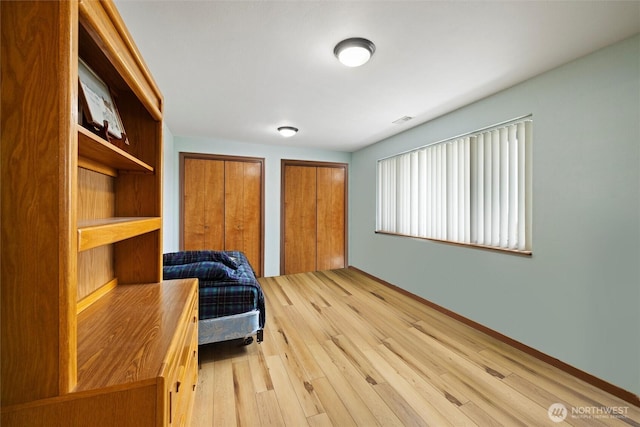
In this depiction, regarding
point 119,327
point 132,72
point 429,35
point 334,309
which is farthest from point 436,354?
point 132,72

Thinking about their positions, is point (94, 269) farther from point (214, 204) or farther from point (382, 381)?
point (214, 204)

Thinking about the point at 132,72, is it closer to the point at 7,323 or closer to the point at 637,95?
the point at 7,323

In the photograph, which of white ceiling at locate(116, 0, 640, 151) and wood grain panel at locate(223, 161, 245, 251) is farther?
wood grain panel at locate(223, 161, 245, 251)

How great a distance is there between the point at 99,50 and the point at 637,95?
2.97m

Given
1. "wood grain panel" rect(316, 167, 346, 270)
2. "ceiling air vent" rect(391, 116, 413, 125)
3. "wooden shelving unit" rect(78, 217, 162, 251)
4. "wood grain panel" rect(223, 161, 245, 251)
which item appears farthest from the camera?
"wood grain panel" rect(316, 167, 346, 270)

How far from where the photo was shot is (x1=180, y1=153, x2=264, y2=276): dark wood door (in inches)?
161

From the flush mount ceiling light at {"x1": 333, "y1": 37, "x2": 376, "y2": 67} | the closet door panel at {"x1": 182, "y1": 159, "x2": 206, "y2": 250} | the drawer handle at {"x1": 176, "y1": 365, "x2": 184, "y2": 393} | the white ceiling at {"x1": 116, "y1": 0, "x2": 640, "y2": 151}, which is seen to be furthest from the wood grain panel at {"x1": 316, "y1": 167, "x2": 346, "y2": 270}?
the drawer handle at {"x1": 176, "y1": 365, "x2": 184, "y2": 393}

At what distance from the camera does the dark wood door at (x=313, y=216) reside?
4688 millimetres

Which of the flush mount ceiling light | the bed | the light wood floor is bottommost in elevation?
the light wood floor

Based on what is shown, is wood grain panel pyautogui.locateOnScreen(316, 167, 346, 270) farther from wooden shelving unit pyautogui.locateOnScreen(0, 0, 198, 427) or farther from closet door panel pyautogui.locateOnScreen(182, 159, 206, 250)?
wooden shelving unit pyautogui.locateOnScreen(0, 0, 198, 427)

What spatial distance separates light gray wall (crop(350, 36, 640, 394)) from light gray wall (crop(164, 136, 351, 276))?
2790 mm

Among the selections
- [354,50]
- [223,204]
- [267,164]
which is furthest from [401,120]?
[223,204]

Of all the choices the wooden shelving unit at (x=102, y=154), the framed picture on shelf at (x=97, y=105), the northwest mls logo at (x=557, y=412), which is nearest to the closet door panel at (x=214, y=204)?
the wooden shelving unit at (x=102, y=154)

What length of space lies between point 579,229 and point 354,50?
2.07 meters
